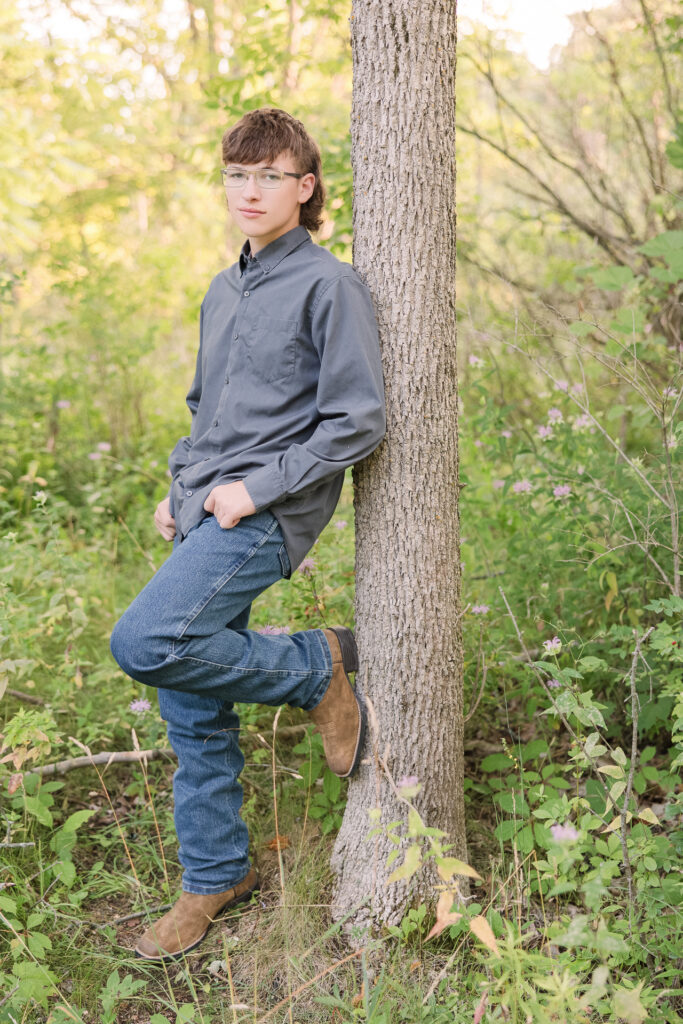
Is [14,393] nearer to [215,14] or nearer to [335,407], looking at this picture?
[335,407]

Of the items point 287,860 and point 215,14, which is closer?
point 287,860

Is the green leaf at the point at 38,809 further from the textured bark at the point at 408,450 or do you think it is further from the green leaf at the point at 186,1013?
the textured bark at the point at 408,450

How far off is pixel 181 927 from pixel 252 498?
1.26m

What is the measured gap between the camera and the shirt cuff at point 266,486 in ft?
6.98

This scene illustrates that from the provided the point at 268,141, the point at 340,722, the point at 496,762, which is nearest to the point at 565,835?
the point at 340,722

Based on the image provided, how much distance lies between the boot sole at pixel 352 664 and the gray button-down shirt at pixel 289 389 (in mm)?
326

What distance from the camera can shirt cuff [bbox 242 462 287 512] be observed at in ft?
6.98

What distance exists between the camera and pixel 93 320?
19.6ft

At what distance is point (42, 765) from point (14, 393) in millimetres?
3157

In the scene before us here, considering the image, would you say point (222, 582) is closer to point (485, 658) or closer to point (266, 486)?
point (266, 486)

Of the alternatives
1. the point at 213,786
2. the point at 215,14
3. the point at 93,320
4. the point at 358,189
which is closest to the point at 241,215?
the point at 358,189

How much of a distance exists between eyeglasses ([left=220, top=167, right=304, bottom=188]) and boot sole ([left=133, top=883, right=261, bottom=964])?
2.13m

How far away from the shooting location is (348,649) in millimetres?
2465

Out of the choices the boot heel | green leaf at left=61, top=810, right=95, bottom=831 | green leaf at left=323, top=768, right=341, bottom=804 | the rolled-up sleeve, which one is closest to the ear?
the rolled-up sleeve
